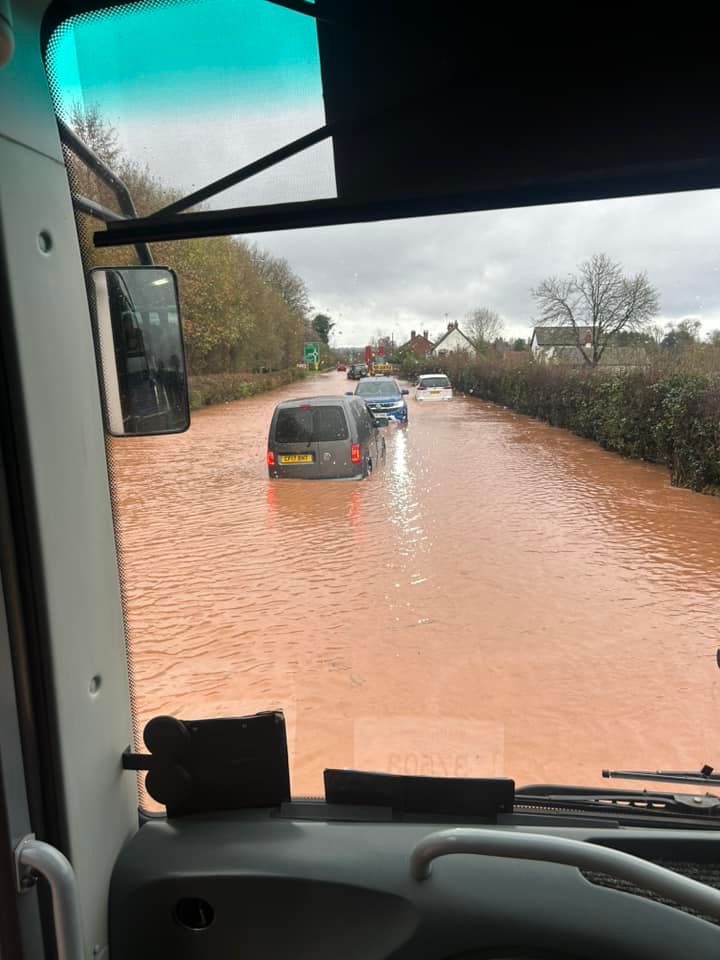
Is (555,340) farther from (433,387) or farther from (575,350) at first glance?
(433,387)

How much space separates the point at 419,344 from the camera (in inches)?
82.0

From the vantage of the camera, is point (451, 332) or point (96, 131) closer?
point (96, 131)

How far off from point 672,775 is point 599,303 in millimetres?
1242

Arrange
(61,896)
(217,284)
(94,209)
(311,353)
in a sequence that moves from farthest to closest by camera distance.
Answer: (311,353) → (217,284) → (94,209) → (61,896)

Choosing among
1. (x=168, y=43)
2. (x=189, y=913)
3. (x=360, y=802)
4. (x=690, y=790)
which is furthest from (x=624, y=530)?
(x=168, y=43)

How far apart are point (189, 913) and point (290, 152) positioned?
A: 1736 mm

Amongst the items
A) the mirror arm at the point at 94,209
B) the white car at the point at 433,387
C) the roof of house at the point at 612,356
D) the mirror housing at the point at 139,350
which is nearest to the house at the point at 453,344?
the white car at the point at 433,387

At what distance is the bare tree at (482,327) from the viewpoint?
1948 mm

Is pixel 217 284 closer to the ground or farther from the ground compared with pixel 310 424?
farther from the ground

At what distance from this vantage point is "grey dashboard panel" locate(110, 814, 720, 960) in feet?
4.29

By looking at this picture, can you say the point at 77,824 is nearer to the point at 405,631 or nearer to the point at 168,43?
the point at 405,631

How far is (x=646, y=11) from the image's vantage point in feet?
4.19

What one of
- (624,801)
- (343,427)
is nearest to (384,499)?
(343,427)

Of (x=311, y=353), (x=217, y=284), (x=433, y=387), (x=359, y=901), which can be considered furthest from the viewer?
(x=433, y=387)
